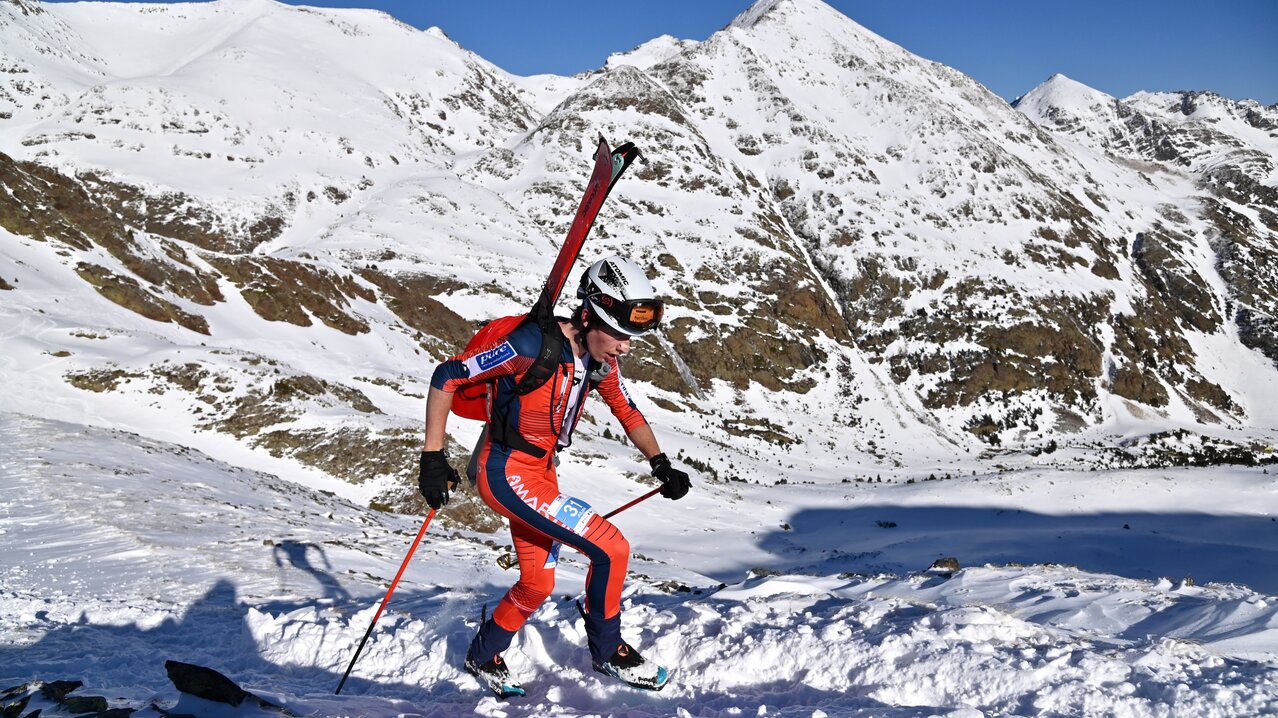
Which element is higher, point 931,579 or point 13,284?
point 13,284

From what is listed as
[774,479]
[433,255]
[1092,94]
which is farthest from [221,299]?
[1092,94]

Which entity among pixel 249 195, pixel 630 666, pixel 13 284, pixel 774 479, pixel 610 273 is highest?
pixel 249 195

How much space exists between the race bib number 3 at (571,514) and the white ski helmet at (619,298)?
4.40 feet

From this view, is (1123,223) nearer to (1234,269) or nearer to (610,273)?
(1234,269)

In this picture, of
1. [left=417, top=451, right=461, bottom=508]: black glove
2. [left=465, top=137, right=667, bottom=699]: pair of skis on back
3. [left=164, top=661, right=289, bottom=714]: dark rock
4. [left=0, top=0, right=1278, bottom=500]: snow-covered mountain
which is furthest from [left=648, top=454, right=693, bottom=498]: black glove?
[left=0, top=0, right=1278, bottom=500]: snow-covered mountain

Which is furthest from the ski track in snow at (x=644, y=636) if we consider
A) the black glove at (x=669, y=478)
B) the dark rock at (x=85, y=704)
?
the black glove at (x=669, y=478)

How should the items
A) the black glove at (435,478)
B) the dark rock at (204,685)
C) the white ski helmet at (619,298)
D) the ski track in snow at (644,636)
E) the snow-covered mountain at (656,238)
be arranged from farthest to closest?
the snow-covered mountain at (656,238) < the white ski helmet at (619,298) < the black glove at (435,478) < the ski track in snow at (644,636) < the dark rock at (204,685)

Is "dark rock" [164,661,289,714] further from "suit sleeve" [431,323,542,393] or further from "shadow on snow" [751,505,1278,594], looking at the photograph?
"shadow on snow" [751,505,1278,594]

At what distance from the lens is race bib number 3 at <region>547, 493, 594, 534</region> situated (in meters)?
5.58

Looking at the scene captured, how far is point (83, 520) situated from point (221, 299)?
2753 cm

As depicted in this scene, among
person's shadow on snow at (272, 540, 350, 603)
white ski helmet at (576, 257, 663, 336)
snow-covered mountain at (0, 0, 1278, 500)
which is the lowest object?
person's shadow on snow at (272, 540, 350, 603)

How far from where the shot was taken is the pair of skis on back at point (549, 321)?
5457 millimetres

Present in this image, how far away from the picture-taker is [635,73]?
96.5 meters

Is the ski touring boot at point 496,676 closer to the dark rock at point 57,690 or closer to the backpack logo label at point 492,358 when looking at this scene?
the backpack logo label at point 492,358
